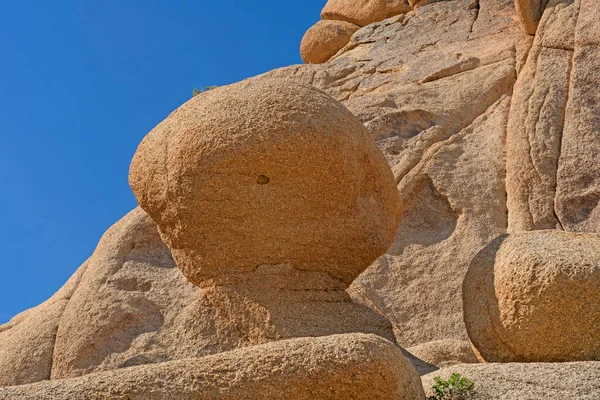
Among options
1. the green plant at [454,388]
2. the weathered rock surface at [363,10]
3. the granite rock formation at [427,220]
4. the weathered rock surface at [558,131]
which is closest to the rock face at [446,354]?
the granite rock formation at [427,220]

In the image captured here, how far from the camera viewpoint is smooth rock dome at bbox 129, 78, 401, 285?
Result: 19.4ft

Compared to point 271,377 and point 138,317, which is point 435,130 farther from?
point 271,377

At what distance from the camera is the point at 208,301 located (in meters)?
6.23

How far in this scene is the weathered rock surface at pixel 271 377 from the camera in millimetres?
4348

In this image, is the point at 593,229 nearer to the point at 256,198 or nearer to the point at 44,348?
the point at 256,198

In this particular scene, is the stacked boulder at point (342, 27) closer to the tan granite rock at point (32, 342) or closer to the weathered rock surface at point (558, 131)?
the weathered rock surface at point (558, 131)

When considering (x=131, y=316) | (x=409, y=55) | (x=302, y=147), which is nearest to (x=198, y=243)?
(x=302, y=147)

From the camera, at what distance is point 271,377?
442 cm

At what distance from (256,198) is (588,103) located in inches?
168

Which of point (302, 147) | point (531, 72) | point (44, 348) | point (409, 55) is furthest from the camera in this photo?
point (409, 55)

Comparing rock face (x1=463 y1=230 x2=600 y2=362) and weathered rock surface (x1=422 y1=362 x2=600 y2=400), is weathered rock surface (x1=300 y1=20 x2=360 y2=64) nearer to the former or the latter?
rock face (x1=463 y1=230 x2=600 y2=362)

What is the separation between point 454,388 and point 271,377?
0.93m

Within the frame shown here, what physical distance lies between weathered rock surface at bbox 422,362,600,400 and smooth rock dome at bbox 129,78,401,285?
1393 millimetres

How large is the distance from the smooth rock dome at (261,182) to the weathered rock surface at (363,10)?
7.89 meters
